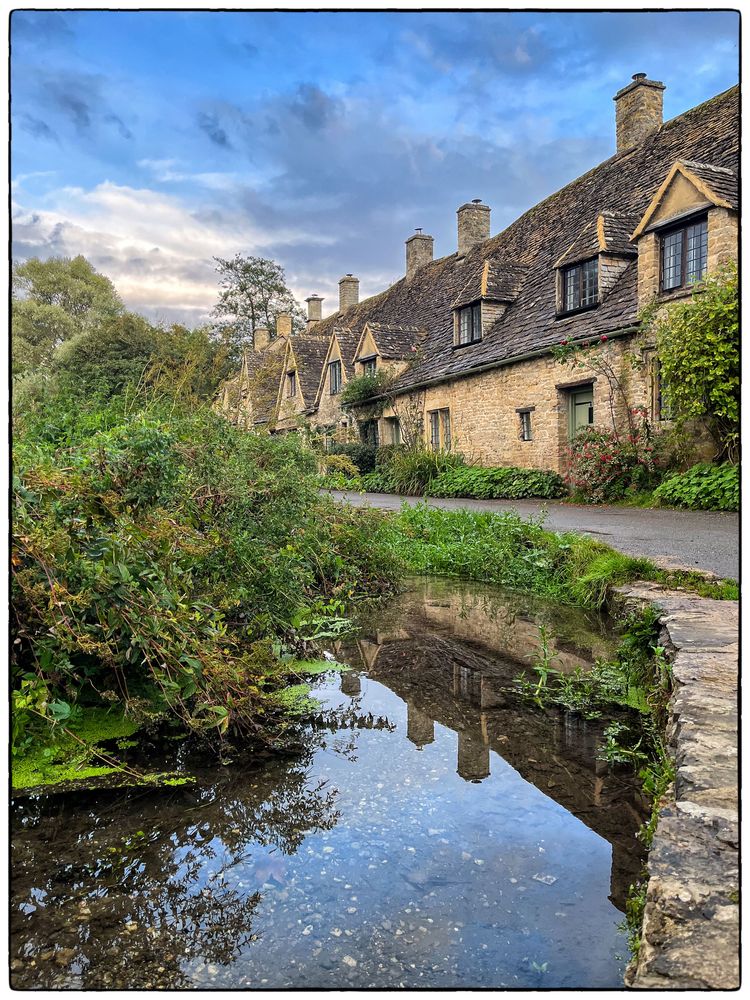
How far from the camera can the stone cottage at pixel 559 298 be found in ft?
48.8

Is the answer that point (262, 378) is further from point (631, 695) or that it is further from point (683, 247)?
point (683, 247)

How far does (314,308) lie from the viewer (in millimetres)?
46062

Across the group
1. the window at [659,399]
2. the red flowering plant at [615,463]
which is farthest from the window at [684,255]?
the red flowering plant at [615,463]

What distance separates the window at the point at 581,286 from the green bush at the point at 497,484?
4285 millimetres

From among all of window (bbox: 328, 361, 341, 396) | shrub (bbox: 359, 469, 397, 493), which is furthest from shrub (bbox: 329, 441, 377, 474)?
window (bbox: 328, 361, 341, 396)

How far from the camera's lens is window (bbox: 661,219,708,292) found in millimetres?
14320

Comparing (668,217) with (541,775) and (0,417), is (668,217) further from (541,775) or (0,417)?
(0,417)

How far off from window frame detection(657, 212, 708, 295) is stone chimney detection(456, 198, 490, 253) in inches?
550

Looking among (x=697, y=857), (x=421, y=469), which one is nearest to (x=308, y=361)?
(x=421, y=469)

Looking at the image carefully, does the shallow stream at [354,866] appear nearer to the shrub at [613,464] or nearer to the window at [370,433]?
the shrub at [613,464]

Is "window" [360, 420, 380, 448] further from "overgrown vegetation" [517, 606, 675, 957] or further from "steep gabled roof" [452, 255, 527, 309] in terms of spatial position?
"overgrown vegetation" [517, 606, 675, 957]

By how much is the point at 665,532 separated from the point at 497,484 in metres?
8.93

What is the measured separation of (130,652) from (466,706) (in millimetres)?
2114

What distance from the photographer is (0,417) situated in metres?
1.62
